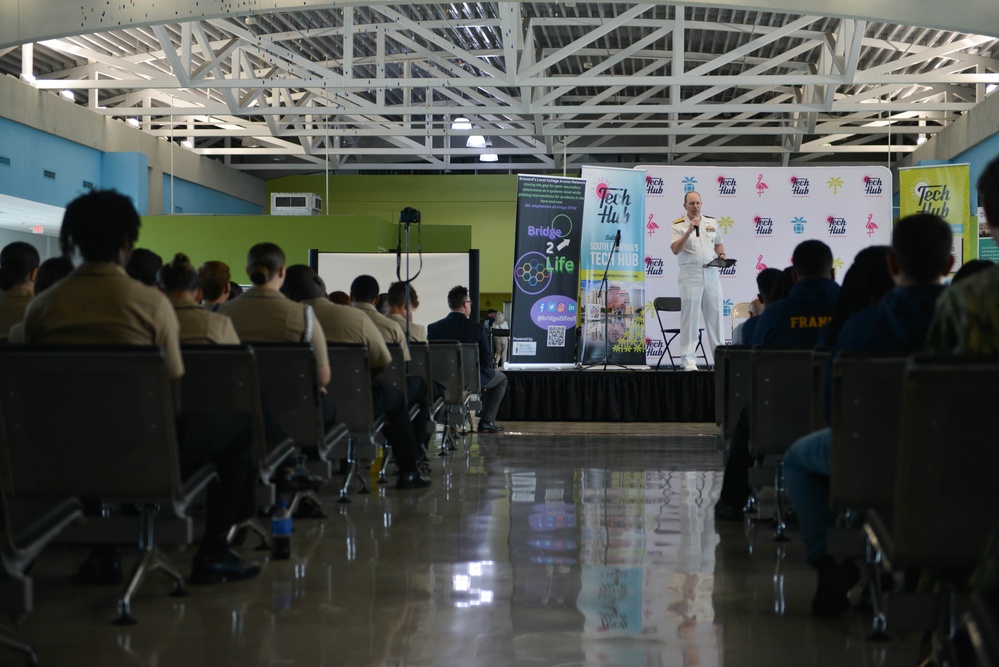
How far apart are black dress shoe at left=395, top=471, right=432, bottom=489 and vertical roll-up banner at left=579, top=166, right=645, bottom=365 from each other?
18.1 feet

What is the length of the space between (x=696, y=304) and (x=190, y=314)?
7.51 metres

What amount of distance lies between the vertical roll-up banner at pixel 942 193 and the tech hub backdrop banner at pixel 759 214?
2.21 feet

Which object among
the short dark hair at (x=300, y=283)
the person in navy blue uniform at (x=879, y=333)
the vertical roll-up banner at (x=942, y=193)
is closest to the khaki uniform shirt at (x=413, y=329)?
the short dark hair at (x=300, y=283)

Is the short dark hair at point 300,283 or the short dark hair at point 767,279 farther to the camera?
the short dark hair at point 767,279

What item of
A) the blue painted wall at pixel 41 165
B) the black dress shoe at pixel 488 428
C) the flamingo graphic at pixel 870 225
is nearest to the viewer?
the black dress shoe at pixel 488 428

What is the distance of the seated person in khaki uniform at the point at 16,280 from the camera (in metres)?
4.41

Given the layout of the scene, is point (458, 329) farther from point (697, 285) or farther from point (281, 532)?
point (281, 532)

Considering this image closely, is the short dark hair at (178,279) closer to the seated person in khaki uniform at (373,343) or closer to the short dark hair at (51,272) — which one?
the short dark hair at (51,272)

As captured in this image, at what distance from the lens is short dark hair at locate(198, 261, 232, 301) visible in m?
4.38

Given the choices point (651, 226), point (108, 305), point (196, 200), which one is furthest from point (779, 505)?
point (196, 200)

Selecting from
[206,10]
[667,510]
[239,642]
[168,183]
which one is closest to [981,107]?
[206,10]

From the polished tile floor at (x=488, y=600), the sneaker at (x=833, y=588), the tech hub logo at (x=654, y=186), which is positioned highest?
the tech hub logo at (x=654, y=186)

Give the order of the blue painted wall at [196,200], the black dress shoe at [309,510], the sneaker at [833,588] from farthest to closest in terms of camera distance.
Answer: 1. the blue painted wall at [196,200]
2. the black dress shoe at [309,510]
3. the sneaker at [833,588]

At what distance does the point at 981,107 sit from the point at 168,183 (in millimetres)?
13889
